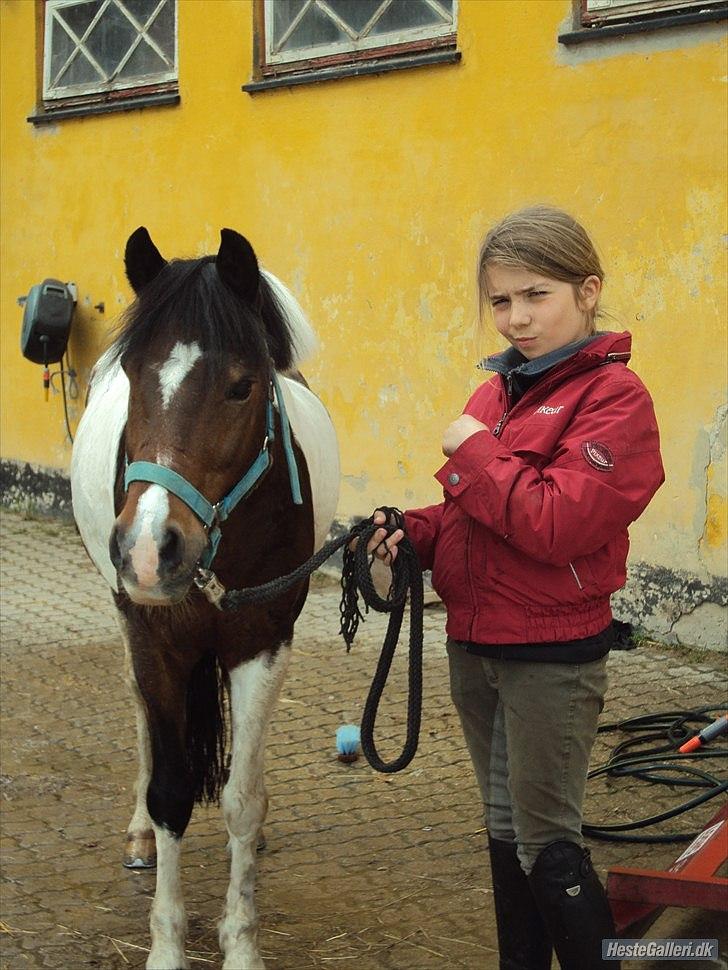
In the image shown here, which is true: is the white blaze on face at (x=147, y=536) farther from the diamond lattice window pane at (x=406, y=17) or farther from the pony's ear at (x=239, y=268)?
the diamond lattice window pane at (x=406, y=17)

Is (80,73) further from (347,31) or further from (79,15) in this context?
(347,31)

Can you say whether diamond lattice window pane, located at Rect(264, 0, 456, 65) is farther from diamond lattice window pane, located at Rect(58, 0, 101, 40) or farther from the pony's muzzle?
the pony's muzzle

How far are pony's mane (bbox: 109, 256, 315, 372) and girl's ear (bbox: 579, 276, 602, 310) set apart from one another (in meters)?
0.74

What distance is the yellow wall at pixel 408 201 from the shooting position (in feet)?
19.1

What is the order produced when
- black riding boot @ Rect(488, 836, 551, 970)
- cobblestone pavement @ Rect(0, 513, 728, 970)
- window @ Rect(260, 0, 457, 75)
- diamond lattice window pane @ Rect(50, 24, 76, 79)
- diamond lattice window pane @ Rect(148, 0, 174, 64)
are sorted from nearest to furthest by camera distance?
1. black riding boot @ Rect(488, 836, 551, 970)
2. cobblestone pavement @ Rect(0, 513, 728, 970)
3. window @ Rect(260, 0, 457, 75)
4. diamond lattice window pane @ Rect(148, 0, 174, 64)
5. diamond lattice window pane @ Rect(50, 24, 76, 79)

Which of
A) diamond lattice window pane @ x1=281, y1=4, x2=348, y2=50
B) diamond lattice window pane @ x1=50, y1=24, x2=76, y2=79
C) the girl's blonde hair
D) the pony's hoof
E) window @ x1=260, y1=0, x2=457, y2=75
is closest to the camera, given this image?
the girl's blonde hair

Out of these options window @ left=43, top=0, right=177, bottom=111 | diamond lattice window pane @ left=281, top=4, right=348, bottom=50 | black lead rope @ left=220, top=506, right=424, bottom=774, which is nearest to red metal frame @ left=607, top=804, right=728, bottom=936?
black lead rope @ left=220, top=506, right=424, bottom=774

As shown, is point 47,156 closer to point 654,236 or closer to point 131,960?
point 654,236

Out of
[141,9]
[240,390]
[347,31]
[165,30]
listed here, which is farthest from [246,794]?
[141,9]

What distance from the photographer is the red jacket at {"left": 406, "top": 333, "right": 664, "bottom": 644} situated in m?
2.26

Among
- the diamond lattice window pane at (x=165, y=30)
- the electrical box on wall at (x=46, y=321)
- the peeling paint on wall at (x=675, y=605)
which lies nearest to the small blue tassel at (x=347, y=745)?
the peeling paint on wall at (x=675, y=605)

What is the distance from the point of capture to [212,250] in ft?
27.7

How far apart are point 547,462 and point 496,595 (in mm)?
281

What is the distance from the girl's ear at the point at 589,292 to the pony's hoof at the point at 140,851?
89.1 inches
